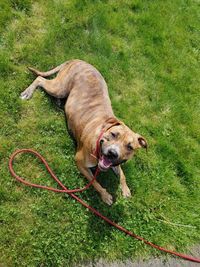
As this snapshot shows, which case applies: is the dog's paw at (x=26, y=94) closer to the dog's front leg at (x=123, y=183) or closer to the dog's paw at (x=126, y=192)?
the dog's front leg at (x=123, y=183)

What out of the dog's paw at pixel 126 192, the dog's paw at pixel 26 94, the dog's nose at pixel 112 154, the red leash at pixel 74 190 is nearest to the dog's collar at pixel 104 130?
the dog's nose at pixel 112 154

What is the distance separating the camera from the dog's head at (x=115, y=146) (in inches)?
199

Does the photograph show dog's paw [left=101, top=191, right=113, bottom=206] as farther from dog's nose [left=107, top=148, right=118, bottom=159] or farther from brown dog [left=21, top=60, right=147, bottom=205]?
dog's nose [left=107, top=148, right=118, bottom=159]

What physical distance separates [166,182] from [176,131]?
1.13 meters

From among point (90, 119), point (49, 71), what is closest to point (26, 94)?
point (49, 71)

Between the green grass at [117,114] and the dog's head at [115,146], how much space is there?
0.98m

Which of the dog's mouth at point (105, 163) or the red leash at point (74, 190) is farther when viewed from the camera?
the red leash at point (74, 190)

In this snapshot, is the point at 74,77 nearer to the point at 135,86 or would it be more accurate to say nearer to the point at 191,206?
the point at 135,86

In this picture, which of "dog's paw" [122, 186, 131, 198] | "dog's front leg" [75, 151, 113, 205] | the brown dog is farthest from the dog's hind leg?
"dog's paw" [122, 186, 131, 198]

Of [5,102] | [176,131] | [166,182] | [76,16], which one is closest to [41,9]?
[76,16]

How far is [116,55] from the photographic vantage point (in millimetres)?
7578

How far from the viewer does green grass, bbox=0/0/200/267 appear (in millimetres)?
5527

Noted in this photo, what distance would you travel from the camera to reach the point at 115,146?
16.5ft

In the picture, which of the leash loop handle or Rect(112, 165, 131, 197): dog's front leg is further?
Rect(112, 165, 131, 197): dog's front leg
